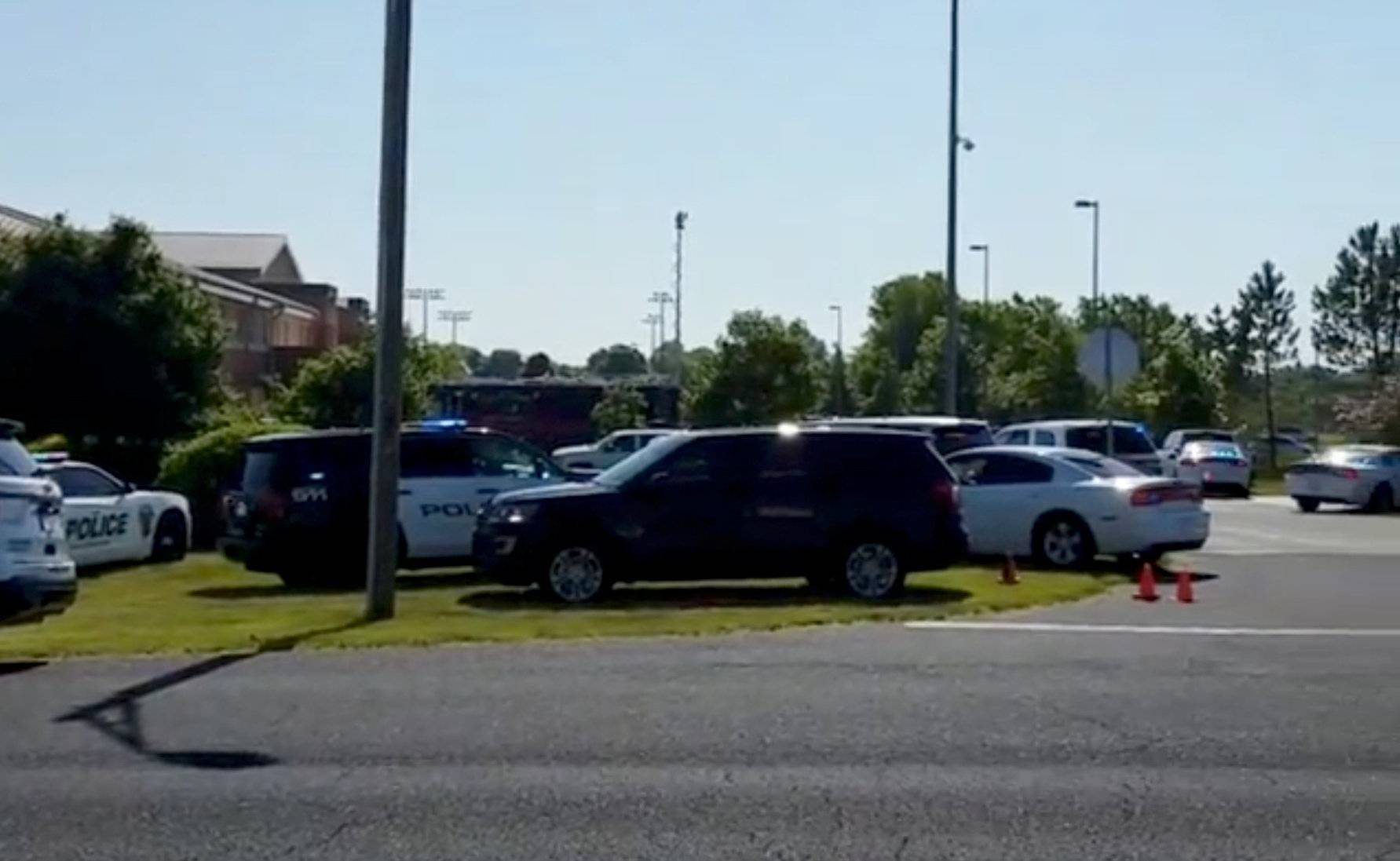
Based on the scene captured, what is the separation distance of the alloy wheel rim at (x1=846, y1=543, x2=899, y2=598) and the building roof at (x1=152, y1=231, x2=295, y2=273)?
60.6 metres

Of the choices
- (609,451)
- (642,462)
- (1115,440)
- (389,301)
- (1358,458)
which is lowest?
(642,462)

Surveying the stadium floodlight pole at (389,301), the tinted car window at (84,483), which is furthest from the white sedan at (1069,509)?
the tinted car window at (84,483)

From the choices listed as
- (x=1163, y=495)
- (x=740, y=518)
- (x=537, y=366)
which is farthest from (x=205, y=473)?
(x=537, y=366)

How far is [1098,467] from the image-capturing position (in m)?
26.5

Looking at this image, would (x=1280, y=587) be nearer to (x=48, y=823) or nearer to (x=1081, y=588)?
(x=1081, y=588)

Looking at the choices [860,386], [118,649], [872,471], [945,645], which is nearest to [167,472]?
[872,471]

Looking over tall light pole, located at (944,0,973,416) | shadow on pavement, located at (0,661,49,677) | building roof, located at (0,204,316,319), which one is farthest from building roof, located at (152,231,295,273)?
shadow on pavement, located at (0,661,49,677)

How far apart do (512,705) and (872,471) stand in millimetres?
8950

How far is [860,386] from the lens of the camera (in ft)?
298

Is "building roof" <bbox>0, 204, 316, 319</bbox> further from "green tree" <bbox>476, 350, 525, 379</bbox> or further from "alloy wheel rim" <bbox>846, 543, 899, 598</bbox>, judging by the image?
"green tree" <bbox>476, 350, 525, 379</bbox>

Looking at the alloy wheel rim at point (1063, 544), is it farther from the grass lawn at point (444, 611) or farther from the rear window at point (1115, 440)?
the rear window at point (1115, 440)

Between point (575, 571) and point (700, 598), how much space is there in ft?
4.10

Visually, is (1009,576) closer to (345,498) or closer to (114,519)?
(345,498)

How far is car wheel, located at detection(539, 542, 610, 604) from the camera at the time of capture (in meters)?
20.8
